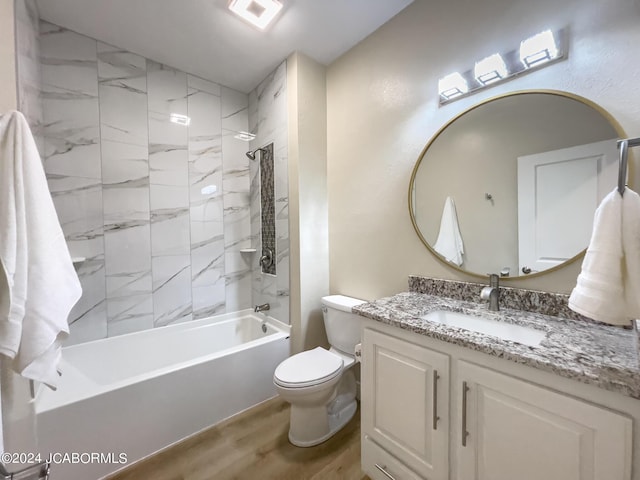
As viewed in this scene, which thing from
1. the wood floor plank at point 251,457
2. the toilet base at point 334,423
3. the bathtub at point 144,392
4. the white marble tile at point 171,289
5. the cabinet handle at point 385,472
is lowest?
the wood floor plank at point 251,457

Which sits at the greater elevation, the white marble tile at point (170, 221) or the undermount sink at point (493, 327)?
the white marble tile at point (170, 221)

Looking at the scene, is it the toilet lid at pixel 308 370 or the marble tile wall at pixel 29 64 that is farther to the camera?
the toilet lid at pixel 308 370

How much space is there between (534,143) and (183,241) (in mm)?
2518

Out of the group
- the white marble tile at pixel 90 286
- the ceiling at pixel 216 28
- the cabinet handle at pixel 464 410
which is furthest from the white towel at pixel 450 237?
the white marble tile at pixel 90 286

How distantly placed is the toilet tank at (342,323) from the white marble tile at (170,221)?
1393 millimetres

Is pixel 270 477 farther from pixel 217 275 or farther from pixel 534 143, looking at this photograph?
pixel 534 143

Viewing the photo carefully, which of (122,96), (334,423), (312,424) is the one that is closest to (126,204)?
(122,96)

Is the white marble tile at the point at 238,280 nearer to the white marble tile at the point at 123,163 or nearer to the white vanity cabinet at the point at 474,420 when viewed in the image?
the white marble tile at the point at 123,163

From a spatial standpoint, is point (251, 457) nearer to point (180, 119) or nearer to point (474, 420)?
point (474, 420)

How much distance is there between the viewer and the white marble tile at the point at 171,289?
2.15m

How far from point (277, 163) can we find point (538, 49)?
1.74 m

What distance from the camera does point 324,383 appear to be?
1.47m

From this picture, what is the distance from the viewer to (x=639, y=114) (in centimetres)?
94

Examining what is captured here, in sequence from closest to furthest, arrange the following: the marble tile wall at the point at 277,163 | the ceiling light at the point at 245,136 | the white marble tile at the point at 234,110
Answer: the marble tile wall at the point at 277,163, the white marble tile at the point at 234,110, the ceiling light at the point at 245,136
